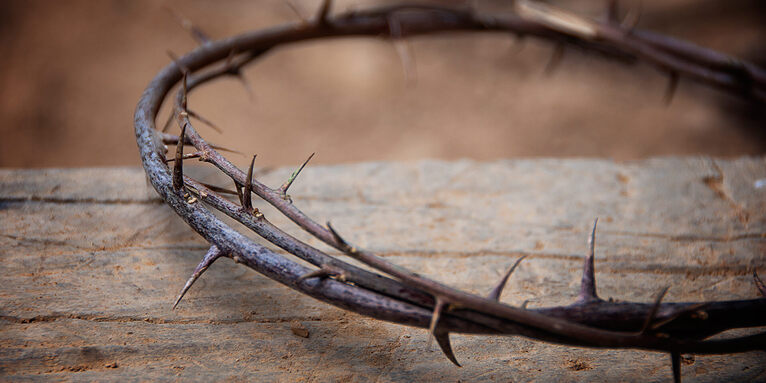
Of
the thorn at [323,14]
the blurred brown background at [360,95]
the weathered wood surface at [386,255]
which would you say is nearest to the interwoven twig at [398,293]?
the weathered wood surface at [386,255]

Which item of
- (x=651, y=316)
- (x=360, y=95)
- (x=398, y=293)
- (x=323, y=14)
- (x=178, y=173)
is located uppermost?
(x=360, y=95)

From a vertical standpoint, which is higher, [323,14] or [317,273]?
[323,14]

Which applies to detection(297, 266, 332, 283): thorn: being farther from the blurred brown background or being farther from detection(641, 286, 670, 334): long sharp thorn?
the blurred brown background

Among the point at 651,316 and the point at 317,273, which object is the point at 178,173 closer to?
the point at 317,273

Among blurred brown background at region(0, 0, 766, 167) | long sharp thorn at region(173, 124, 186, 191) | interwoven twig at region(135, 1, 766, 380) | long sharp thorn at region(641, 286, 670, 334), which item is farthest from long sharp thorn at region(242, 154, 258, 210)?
blurred brown background at region(0, 0, 766, 167)

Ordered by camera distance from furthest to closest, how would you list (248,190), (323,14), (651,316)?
(323,14) < (248,190) < (651,316)

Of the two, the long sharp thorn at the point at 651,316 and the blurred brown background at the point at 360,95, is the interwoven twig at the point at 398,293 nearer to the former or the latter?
the long sharp thorn at the point at 651,316

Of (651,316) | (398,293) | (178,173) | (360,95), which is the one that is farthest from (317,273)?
(360,95)
